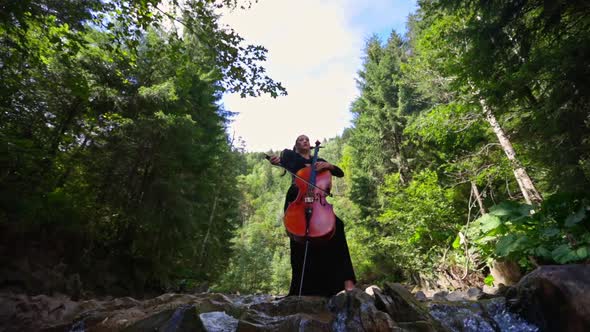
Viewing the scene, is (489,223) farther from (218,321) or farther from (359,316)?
(218,321)

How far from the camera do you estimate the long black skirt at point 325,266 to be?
2.95 metres

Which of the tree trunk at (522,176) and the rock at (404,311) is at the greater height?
the tree trunk at (522,176)

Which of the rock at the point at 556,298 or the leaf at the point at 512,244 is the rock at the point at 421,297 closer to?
the leaf at the point at 512,244

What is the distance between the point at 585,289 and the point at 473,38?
156 inches

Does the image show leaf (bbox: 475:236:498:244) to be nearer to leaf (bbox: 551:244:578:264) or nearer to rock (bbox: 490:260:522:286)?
rock (bbox: 490:260:522:286)

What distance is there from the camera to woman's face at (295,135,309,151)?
350 cm

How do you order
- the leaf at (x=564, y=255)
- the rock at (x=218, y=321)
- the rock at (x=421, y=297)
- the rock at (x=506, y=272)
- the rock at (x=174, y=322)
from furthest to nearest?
the rock at (x=506, y=272), the rock at (x=421, y=297), the leaf at (x=564, y=255), the rock at (x=218, y=321), the rock at (x=174, y=322)

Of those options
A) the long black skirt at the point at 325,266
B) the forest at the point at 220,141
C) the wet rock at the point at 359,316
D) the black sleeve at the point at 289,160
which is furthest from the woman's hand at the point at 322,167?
the forest at the point at 220,141

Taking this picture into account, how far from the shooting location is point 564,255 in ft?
9.44

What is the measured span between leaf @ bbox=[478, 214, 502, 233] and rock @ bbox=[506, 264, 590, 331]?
6.40 ft

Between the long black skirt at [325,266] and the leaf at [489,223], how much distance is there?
268cm

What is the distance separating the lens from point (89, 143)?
9273 mm

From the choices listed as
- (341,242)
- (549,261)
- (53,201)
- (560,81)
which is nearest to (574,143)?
(560,81)

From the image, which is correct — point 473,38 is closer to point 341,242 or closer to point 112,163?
point 341,242
